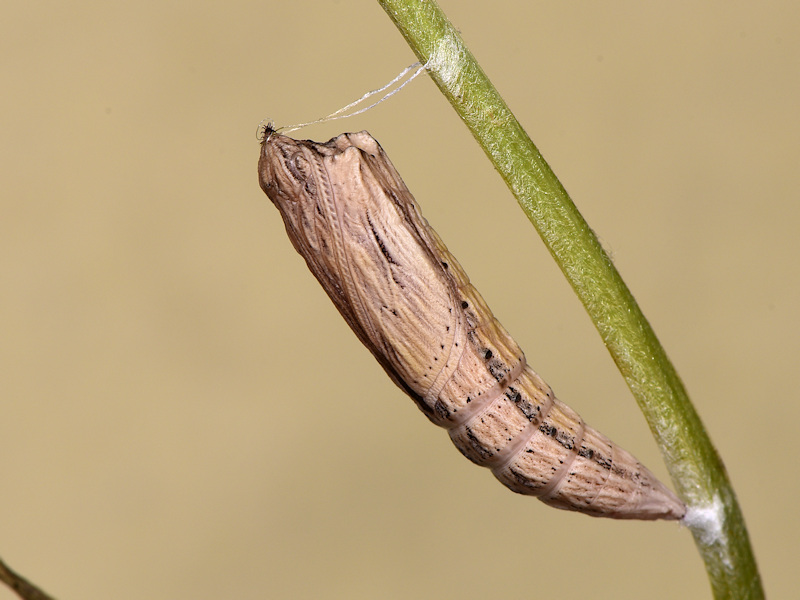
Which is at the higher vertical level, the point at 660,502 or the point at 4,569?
the point at 4,569

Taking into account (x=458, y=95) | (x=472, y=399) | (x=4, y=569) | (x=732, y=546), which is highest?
(x=458, y=95)

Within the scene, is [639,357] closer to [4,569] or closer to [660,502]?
[660,502]

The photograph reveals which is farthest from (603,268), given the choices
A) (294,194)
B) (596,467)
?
(294,194)

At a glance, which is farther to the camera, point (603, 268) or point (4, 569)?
point (603, 268)

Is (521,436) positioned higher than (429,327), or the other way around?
(429,327)
